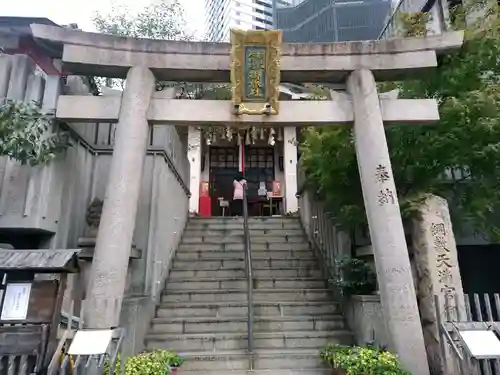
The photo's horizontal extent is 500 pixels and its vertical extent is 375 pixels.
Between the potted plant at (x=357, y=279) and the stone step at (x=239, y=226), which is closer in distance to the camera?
the potted plant at (x=357, y=279)

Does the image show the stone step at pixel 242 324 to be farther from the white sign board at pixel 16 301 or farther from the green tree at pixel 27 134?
the green tree at pixel 27 134

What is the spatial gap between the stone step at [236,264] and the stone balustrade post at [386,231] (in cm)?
338

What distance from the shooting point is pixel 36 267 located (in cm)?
426

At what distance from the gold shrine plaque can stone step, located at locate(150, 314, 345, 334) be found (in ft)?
12.5

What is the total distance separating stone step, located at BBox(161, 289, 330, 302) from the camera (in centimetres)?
788

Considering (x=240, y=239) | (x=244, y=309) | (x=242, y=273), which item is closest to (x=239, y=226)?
(x=240, y=239)

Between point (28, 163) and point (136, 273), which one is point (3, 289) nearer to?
point (28, 163)

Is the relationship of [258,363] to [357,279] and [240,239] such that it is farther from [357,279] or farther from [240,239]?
[240,239]

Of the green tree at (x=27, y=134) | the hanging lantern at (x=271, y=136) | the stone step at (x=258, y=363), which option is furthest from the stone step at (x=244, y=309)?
the hanging lantern at (x=271, y=136)

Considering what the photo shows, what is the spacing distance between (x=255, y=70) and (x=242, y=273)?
446cm

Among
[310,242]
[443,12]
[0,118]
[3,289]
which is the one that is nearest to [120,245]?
[3,289]

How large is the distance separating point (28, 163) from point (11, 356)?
119 inches

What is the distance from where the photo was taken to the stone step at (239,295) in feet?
25.9

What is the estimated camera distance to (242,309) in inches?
297
